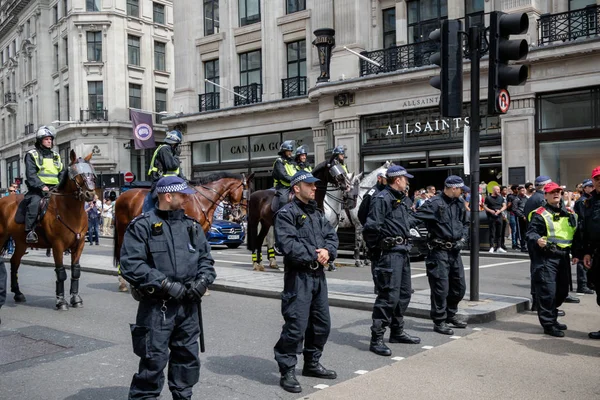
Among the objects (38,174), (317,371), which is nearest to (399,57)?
(38,174)

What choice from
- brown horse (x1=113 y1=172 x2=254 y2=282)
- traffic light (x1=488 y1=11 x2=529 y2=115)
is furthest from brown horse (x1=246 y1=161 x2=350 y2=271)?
traffic light (x1=488 y1=11 x2=529 y2=115)

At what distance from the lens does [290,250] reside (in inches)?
212

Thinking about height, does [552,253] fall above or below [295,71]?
below

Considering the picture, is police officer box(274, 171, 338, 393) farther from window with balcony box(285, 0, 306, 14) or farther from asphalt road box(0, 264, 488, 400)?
window with balcony box(285, 0, 306, 14)

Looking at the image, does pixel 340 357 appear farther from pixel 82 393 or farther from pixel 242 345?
pixel 82 393

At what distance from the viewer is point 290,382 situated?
5.32 m

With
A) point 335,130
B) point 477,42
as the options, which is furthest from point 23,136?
point 477,42

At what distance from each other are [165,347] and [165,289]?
1.43 feet

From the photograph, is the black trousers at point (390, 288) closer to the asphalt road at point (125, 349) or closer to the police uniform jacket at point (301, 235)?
the asphalt road at point (125, 349)

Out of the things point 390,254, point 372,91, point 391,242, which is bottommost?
point 390,254

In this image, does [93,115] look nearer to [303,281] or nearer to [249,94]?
[249,94]

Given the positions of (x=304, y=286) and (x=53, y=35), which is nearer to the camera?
(x=304, y=286)

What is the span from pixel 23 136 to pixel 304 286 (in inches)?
2403

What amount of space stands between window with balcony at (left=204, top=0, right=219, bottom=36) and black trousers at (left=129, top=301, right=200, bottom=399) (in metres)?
31.4
